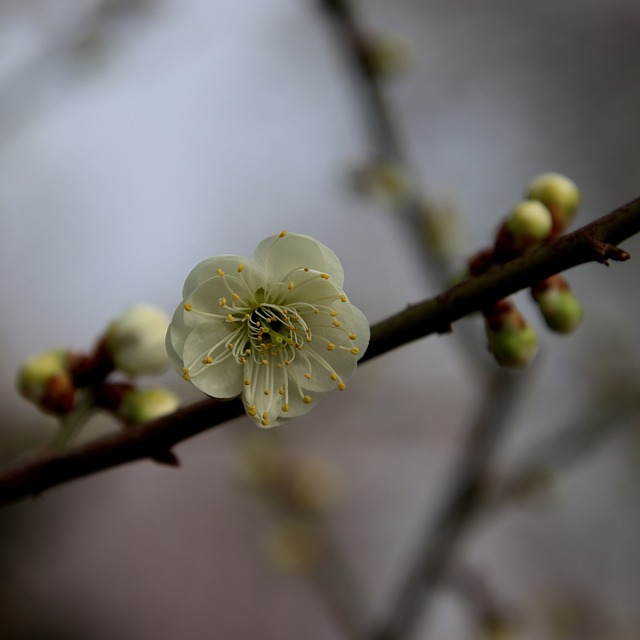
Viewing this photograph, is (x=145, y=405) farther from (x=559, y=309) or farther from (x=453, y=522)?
(x=453, y=522)

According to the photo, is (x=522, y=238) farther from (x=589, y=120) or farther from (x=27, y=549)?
(x=589, y=120)

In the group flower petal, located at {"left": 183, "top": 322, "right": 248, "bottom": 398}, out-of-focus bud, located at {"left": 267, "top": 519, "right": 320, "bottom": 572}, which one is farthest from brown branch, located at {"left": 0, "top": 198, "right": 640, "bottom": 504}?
out-of-focus bud, located at {"left": 267, "top": 519, "right": 320, "bottom": 572}

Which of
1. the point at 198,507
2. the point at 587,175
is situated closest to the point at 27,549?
the point at 198,507

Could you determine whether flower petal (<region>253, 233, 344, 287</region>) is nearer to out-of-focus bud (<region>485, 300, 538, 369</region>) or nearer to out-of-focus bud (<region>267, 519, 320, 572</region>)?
out-of-focus bud (<region>485, 300, 538, 369</region>)

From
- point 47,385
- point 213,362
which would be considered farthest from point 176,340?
point 47,385

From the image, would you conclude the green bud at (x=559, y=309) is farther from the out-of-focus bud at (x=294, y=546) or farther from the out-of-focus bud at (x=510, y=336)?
the out-of-focus bud at (x=294, y=546)

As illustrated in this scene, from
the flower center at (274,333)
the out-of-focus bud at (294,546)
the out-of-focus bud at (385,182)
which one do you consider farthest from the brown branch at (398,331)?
the out-of-focus bud at (294,546)

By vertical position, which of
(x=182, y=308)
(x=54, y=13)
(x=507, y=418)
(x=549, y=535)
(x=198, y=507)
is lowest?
(x=549, y=535)
